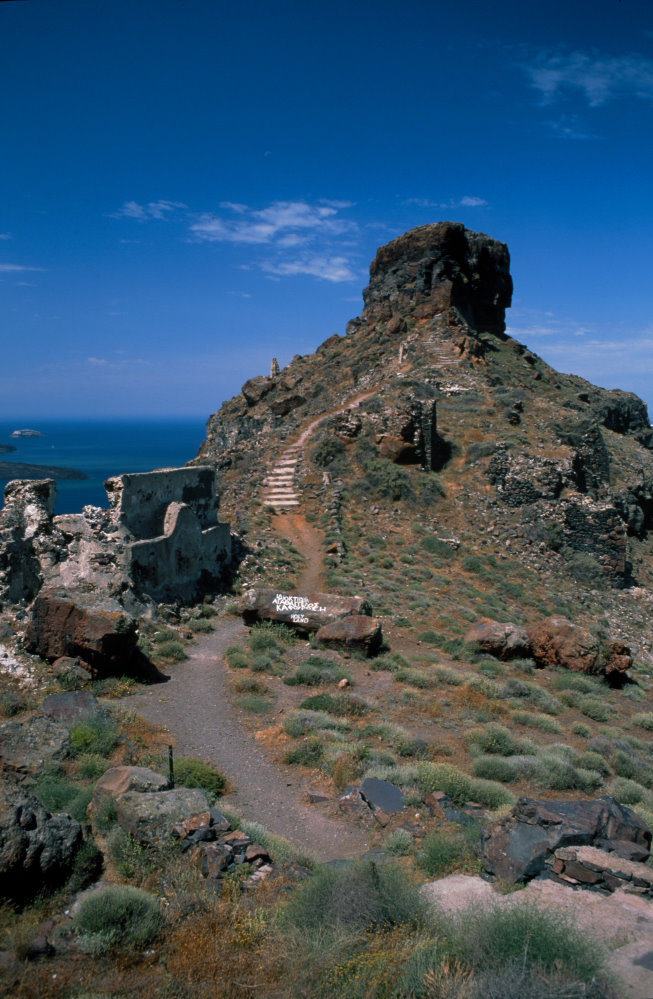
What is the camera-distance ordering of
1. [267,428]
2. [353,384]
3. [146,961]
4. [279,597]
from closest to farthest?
1. [146,961]
2. [279,597]
3. [267,428]
4. [353,384]

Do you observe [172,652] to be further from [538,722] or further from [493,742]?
[538,722]

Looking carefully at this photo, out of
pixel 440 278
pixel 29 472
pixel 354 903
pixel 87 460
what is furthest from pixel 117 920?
pixel 87 460

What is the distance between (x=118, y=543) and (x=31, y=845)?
9019 millimetres

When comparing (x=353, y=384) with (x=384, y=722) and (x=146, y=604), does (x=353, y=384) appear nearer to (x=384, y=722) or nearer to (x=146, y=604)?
(x=146, y=604)

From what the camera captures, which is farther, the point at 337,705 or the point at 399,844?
the point at 337,705

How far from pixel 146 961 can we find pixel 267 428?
31952 millimetres

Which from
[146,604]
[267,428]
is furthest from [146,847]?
[267,428]

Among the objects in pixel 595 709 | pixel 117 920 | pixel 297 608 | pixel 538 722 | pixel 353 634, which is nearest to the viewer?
pixel 117 920

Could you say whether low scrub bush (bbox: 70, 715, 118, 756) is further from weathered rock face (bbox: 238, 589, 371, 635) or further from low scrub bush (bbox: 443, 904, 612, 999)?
weathered rock face (bbox: 238, 589, 371, 635)

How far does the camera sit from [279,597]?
47.8 feet

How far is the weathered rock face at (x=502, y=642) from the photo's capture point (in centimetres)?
1403

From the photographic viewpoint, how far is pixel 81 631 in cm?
1017

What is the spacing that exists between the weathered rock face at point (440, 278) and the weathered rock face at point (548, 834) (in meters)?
38.6

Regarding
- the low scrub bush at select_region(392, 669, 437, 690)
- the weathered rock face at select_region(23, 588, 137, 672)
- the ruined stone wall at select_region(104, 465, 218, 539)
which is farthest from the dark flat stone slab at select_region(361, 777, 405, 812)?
the ruined stone wall at select_region(104, 465, 218, 539)
